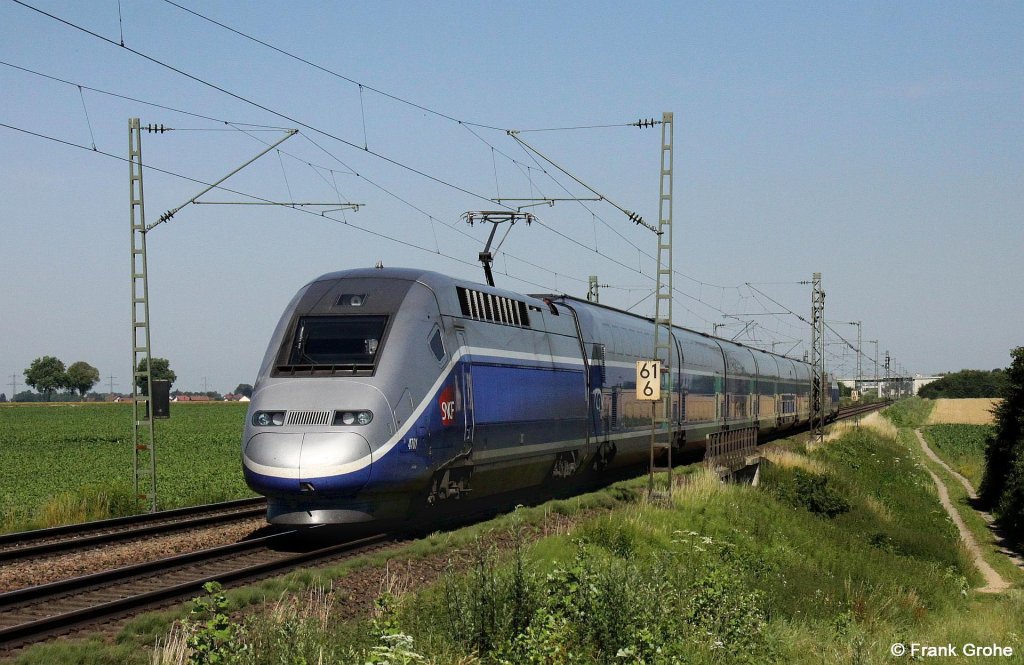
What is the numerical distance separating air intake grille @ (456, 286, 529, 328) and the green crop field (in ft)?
30.0

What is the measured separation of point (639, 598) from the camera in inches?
433

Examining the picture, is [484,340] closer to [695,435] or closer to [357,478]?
[357,478]

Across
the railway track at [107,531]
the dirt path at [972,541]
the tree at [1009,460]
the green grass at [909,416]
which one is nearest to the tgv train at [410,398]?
the railway track at [107,531]

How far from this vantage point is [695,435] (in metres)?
37.7

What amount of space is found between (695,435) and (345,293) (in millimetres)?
21901

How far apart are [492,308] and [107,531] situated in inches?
329

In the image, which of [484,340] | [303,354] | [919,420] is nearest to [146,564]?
[303,354]

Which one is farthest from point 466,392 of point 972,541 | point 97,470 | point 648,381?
point 972,541

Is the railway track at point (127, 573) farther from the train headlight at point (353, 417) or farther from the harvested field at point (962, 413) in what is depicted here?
the harvested field at point (962, 413)

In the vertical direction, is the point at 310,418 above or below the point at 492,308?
below

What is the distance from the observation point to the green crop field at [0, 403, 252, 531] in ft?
74.4

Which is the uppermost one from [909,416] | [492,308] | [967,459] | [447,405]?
[492,308]

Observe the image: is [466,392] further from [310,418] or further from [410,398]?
[310,418]

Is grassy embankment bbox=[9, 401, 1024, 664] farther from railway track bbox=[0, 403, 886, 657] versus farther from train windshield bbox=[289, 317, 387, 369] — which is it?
train windshield bbox=[289, 317, 387, 369]
